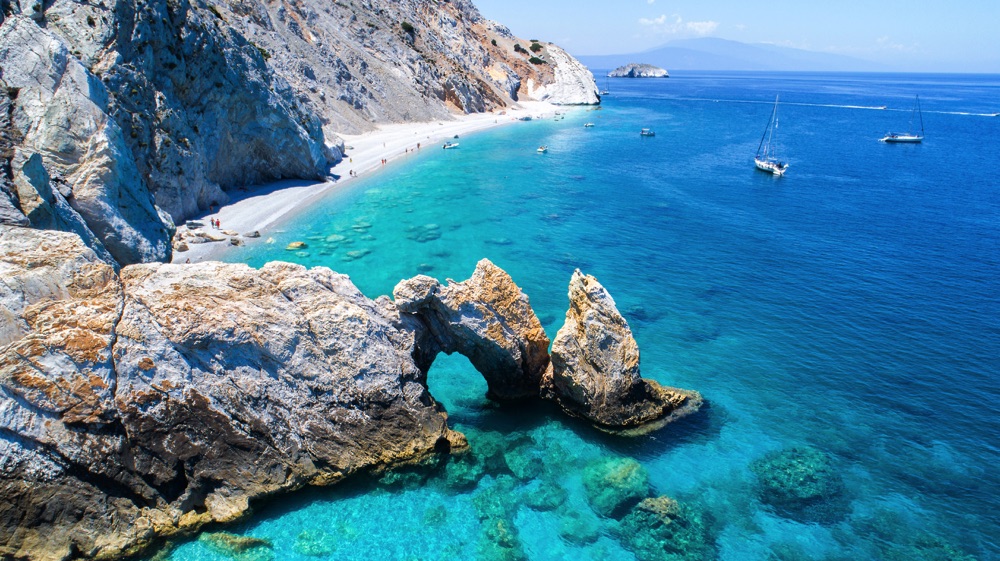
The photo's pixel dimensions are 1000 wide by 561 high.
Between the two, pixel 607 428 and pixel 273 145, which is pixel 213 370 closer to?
pixel 607 428

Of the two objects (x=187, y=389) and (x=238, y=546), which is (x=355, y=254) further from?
(x=238, y=546)

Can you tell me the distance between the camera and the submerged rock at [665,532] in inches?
721

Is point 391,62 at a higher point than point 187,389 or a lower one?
higher

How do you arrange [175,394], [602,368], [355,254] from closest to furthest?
[175,394], [602,368], [355,254]

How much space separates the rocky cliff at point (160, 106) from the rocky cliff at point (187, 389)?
6.79 meters

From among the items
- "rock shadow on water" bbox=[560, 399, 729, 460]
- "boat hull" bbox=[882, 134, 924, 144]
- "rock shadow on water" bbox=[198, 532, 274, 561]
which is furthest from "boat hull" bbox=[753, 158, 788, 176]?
"rock shadow on water" bbox=[198, 532, 274, 561]

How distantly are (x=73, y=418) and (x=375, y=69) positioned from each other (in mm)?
91687

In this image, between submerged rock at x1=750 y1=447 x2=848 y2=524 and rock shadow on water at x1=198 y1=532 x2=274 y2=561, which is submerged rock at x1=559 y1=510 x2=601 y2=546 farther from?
rock shadow on water at x1=198 y1=532 x2=274 y2=561

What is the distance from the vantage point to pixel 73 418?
670 inches

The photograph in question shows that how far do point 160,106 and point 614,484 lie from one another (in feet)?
140

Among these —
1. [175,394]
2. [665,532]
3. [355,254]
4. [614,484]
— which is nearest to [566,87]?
[355,254]

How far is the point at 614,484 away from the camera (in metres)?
21.0

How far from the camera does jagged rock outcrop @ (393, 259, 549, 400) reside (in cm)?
2319

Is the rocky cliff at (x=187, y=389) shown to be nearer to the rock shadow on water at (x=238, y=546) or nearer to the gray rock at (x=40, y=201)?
the rock shadow on water at (x=238, y=546)
